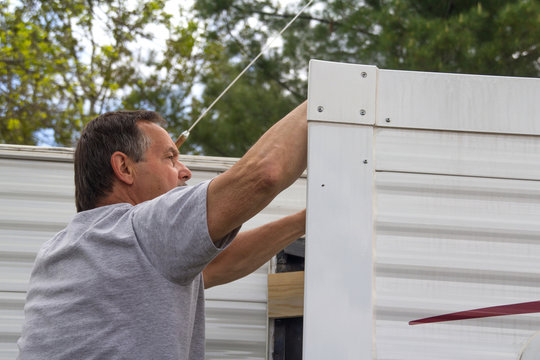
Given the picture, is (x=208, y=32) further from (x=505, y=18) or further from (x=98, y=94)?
(x=505, y=18)

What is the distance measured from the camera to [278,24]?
11.8 meters

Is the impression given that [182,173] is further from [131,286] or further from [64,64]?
[64,64]

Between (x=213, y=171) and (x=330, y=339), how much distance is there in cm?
135

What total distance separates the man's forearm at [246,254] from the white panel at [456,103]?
0.80 m

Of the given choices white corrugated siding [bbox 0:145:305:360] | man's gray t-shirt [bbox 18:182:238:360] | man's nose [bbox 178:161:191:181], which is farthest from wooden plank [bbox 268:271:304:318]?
man's gray t-shirt [bbox 18:182:238:360]

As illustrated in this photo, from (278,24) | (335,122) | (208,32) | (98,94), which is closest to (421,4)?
(278,24)

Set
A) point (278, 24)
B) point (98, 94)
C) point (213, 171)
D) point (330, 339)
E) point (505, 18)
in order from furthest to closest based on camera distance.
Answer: point (98, 94) < point (278, 24) < point (505, 18) < point (213, 171) < point (330, 339)

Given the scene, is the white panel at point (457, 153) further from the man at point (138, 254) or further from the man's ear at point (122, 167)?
the man's ear at point (122, 167)

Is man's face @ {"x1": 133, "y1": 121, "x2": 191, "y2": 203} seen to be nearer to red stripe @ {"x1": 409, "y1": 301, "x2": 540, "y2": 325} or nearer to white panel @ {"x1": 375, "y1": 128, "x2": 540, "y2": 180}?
white panel @ {"x1": 375, "y1": 128, "x2": 540, "y2": 180}

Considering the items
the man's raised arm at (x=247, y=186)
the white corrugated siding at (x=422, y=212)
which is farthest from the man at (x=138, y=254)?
the white corrugated siding at (x=422, y=212)

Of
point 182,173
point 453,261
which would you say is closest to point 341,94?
point 453,261

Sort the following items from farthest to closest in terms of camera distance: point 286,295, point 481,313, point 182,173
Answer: point 286,295 → point 182,173 → point 481,313

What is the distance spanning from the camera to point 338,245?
191 centimetres

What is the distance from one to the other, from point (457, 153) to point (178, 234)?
779mm
